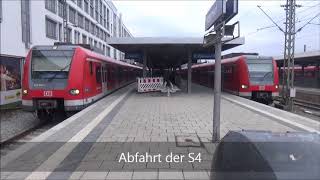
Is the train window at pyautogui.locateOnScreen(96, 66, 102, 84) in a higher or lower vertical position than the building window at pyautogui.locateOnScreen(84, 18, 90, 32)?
lower

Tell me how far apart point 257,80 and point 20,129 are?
42.3ft

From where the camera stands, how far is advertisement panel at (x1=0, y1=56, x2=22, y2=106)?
1767cm

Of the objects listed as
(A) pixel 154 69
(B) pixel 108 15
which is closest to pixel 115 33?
(B) pixel 108 15

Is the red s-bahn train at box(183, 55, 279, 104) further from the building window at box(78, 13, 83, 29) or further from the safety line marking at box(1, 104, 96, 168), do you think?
the building window at box(78, 13, 83, 29)

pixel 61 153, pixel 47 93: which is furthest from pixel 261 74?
pixel 61 153

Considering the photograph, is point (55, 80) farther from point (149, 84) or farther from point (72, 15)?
point (72, 15)

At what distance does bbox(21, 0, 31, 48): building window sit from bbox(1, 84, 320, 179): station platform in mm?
24389

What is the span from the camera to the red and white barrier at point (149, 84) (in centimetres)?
2403

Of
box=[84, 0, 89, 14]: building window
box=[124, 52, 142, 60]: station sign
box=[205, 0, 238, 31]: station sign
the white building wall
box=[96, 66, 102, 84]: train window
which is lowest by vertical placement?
box=[96, 66, 102, 84]: train window

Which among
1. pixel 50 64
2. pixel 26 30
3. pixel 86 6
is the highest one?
pixel 86 6

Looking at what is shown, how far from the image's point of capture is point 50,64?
14297 mm

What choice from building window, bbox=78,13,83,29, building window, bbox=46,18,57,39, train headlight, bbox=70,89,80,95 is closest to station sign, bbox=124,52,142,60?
building window, bbox=46,18,57,39

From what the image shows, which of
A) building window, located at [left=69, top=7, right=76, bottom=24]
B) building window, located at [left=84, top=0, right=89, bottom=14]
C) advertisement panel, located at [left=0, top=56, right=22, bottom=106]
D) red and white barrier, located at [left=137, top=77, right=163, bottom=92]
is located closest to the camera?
advertisement panel, located at [left=0, top=56, right=22, bottom=106]

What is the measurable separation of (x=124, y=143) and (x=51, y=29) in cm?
3730
